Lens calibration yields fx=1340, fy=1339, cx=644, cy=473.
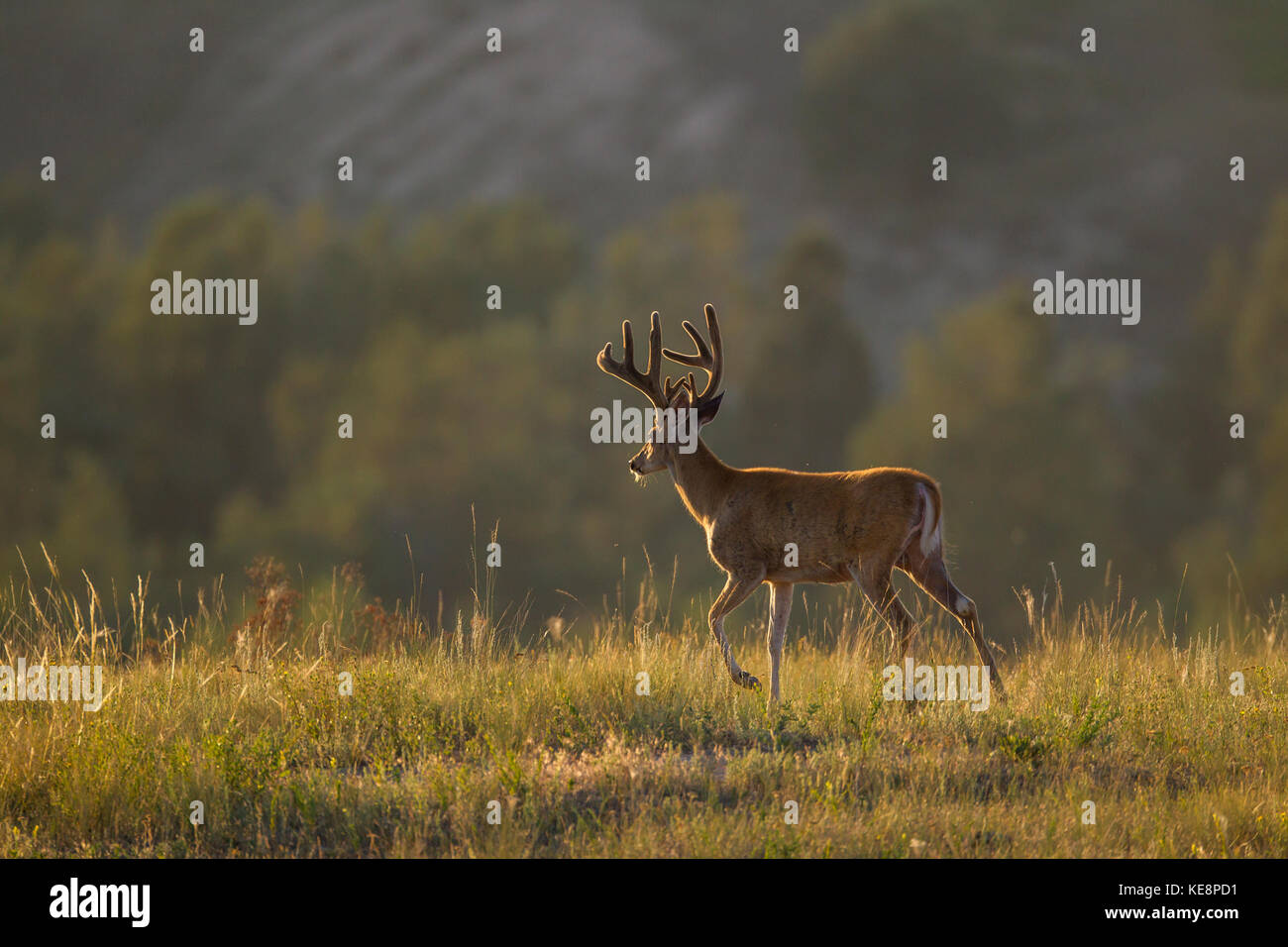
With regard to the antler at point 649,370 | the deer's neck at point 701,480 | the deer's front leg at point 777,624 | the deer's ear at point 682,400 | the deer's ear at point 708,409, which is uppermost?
the antler at point 649,370

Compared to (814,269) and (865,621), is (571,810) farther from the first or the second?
(814,269)

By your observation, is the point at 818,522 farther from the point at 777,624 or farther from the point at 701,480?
the point at 701,480

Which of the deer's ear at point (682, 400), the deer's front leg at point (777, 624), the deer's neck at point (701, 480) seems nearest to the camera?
the deer's front leg at point (777, 624)

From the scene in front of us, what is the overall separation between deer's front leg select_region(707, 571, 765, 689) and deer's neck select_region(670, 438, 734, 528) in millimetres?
689

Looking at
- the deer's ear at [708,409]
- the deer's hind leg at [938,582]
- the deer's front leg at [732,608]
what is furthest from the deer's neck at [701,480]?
the deer's hind leg at [938,582]

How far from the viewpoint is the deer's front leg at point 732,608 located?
8.77 meters

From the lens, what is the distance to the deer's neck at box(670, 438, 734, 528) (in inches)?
390

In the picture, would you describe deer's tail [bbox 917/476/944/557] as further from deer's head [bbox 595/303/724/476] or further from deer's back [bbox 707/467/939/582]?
deer's head [bbox 595/303/724/476]

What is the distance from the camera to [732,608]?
9227 millimetres

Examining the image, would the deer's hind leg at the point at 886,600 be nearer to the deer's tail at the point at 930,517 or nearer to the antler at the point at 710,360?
the deer's tail at the point at 930,517

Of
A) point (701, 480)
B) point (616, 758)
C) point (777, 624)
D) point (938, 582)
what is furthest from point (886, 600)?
point (616, 758)

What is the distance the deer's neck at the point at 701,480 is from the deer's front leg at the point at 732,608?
2.26ft

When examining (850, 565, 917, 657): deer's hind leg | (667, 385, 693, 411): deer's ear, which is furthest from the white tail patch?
(667, 385, 693, 411): deer's ear
